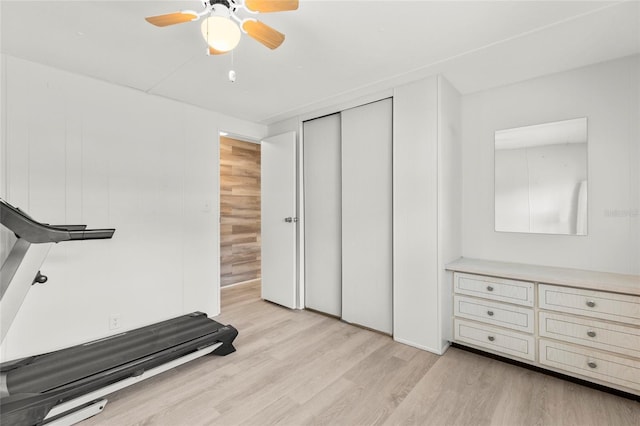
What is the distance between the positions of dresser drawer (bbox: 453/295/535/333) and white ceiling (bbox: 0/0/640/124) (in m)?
2.05

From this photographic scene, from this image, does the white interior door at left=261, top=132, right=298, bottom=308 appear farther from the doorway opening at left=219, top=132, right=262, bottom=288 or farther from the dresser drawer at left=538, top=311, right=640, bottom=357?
the dresser drawer at left=538, top=311, right=640, bottom=357

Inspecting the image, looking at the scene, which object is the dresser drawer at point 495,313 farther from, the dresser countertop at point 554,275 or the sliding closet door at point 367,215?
the sliding closet door at point 367,215

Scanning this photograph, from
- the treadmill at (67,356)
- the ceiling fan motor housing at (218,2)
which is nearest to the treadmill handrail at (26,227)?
the treadmill at (67,356)

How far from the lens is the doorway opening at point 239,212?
4922 mm

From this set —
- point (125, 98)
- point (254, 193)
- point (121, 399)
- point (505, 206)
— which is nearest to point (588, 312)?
point (505, 206)

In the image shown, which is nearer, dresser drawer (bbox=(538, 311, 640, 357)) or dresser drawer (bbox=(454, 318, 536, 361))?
dresser drawer (bbox=(538, 311, 640, 357))

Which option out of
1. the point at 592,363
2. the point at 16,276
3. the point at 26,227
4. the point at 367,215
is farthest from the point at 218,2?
the point at 592,363

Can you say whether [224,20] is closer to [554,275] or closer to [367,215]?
[367,215]

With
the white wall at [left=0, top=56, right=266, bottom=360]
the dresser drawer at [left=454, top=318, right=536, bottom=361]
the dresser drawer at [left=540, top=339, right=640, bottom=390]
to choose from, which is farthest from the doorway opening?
the dresser drawer at [left=540, top=339, right=640, bottom=390]

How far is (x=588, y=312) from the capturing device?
2.12m

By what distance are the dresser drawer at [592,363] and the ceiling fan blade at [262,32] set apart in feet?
9.52

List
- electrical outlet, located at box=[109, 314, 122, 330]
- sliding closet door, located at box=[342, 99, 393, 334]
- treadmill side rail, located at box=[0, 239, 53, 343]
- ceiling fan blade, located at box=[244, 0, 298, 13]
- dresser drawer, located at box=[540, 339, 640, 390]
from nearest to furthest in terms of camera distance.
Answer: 1. ceiling fan blade, located at box=[244, 0, 298, 13]
2. treadmill side rail, located at box=[0, 239, 53, 343]
3. dresser drawer, located at box=[540, 339, 640, 390]
4. electrical outlet, located at box=[109, 314, 122, 330]
5. sliding closet door, located at box=[342, 99, 393, 334]

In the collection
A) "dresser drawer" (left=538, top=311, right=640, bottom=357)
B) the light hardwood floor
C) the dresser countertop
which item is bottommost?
the light hardwood floor

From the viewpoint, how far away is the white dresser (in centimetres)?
201
